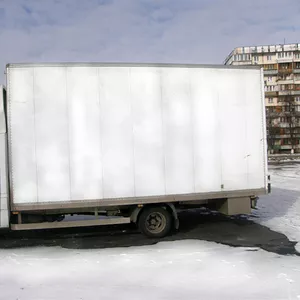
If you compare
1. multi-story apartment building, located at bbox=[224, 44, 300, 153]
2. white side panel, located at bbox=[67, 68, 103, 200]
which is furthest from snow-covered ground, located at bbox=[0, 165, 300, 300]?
multi-story apartment building, located at bbox=[224, 44, 300, 153]

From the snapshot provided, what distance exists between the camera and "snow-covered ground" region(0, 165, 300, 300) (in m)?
4.70

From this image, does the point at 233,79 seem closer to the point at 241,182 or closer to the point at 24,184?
the point at 241,182

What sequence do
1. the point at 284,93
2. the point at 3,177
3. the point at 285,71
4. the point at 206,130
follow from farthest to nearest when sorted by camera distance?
the point at 285,71 < the point at 284,93 < the point at 206,130 < the point at 3,177

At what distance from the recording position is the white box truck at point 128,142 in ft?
22.2

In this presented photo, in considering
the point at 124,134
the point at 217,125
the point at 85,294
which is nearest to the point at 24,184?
the point at 124,134

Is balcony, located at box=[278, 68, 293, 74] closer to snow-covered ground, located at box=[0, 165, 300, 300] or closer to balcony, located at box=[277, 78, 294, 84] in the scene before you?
balcony, located at box=[277, 78, 294, 84]

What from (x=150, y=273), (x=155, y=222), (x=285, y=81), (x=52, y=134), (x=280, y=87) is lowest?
(x=150, y=273)

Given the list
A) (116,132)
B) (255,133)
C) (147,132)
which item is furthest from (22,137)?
(255,133)

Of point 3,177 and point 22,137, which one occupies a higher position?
point 22,137

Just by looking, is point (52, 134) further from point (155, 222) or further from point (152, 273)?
point (152, 273)

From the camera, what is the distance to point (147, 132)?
23.5ft

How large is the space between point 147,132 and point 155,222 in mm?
2112

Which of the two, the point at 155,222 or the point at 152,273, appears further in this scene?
the point at 155,222

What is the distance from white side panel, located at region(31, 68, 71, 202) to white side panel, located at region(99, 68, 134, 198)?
0.79 m
